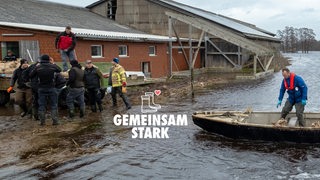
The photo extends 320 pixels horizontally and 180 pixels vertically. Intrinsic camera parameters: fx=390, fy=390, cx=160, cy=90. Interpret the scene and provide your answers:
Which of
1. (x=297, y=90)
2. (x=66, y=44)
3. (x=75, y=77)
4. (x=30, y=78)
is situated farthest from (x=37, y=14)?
(x=297, y=90)

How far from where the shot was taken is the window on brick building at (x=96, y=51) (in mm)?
22869

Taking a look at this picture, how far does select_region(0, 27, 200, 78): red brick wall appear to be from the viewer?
20280 mm

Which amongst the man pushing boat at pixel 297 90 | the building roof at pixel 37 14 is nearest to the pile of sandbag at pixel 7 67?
the building roof at pixel 37 14

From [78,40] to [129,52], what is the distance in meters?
5.26

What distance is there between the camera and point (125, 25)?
124 ft

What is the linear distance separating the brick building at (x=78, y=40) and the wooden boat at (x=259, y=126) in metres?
12.1

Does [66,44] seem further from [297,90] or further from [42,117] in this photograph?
[297,90]

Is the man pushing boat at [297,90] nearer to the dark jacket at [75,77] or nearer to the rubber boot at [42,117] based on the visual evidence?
the dark jacket at [75,77]

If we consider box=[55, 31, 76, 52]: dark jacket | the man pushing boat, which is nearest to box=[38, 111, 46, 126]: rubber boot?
box=[55, 31, 76, 52]: dark jacket

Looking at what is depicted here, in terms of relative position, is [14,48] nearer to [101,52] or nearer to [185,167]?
[101,52]

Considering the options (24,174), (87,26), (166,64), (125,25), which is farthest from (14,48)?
(125,25)

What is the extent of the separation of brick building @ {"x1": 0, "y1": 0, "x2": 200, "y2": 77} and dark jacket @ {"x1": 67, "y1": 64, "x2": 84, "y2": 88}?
27.5 ft

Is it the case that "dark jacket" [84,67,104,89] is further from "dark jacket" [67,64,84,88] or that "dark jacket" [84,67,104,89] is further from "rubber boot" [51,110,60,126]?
"rubber boot" [51,110,60,126]

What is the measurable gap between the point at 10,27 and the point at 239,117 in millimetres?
14233
